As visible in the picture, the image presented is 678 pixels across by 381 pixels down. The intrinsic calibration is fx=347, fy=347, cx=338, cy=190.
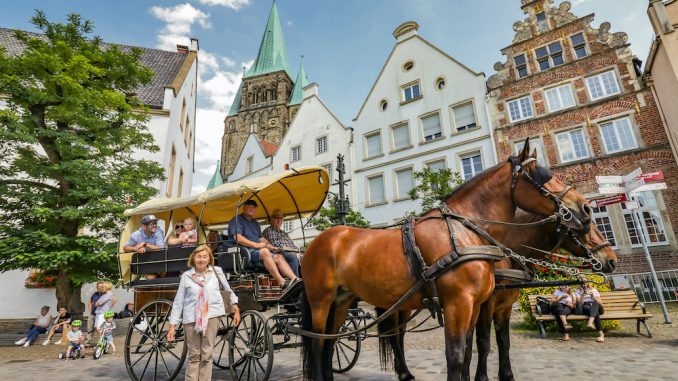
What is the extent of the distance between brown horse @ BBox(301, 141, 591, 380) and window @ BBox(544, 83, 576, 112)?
53.4 feet

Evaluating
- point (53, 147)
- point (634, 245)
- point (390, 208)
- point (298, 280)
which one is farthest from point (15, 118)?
point (634, 245)

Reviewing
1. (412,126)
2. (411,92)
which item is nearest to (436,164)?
(412,126)

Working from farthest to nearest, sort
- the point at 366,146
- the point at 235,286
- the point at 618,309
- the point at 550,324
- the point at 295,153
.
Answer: the point at 295,153 → the point at 366,146 → the point at 550,324 → the point at 618,309 → the point at 235,286

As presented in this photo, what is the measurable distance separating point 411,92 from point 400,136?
9.40 feet

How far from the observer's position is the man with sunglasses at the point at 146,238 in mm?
5676

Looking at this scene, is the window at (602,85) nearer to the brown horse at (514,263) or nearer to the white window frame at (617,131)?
the white window frame at (617,131)

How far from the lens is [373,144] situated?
2252 centimetres

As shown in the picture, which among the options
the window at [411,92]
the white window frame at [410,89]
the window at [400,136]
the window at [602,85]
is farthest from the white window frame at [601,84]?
the window at [400,136]

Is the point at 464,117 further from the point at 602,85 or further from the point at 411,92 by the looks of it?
the point at 602,85

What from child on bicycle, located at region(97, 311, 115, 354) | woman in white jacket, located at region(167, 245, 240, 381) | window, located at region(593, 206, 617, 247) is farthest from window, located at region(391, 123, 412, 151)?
woman in white jacket, located at region(167, 245, 240, 381)

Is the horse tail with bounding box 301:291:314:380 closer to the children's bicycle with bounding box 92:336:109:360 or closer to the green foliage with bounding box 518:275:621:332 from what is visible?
the children's bicycle with bounding box 92:336:109:360

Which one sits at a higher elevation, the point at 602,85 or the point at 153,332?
the point at 602,85

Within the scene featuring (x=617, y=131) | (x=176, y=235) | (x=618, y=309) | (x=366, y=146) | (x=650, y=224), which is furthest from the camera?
(x=366, y=146)

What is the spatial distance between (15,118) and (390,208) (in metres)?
16.6
